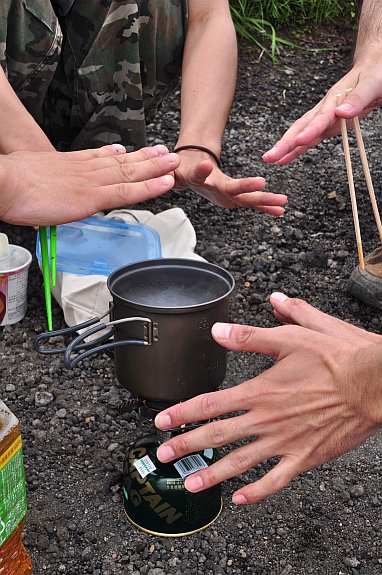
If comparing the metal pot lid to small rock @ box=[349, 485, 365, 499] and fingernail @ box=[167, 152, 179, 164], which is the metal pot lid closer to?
fingernail @ box=[167, 152, 179, 164]

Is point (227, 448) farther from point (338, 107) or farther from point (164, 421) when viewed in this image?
point (338, 107)

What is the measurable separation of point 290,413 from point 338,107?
3.40 feet

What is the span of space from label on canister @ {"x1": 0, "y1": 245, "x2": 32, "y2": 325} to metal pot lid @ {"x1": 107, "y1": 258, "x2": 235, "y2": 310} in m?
0.85

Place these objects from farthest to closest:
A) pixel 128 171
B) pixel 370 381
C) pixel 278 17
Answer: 1. pixel 278 17
2. pixel 128 171
3. pixel 370 381

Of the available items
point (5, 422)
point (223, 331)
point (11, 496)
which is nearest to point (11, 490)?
point (11, 496)

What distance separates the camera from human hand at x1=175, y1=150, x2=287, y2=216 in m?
2.04

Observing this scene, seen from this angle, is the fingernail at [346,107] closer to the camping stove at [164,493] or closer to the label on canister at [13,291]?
the camping stove at [164,493]

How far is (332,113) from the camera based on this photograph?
197cm

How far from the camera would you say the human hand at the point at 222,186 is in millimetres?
2043

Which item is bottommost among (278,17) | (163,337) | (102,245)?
(102,245)

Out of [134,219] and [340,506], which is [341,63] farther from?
[340,506]

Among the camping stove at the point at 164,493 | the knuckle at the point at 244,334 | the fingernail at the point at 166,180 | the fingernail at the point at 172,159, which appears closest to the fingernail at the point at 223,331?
the knuckle at the point at 244,334

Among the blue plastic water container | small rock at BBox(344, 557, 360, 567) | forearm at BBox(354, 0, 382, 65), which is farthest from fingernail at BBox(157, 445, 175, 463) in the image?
forearm at BBox(354, 0, 382, 65)

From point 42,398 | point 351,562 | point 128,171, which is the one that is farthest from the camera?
point 42,398
